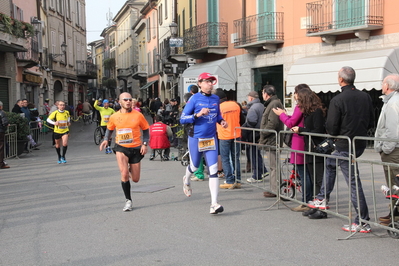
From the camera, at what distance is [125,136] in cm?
809

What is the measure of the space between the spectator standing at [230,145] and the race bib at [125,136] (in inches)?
91.1

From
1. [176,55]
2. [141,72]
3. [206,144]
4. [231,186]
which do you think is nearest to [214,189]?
[206,144]

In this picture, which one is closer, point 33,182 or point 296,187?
point 296,187

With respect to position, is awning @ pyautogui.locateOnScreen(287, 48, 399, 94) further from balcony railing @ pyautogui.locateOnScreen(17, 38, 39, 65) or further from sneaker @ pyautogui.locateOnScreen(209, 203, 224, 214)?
balcony railing @ pyautogui.locateOnScreen(17, 38, 39, 65)

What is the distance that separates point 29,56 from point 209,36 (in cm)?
1028

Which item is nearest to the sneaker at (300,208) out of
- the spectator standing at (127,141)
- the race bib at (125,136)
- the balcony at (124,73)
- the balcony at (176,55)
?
the spectator standing at (127,141)

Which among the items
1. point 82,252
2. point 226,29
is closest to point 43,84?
point 226,29

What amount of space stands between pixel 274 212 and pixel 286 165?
2.80 ft

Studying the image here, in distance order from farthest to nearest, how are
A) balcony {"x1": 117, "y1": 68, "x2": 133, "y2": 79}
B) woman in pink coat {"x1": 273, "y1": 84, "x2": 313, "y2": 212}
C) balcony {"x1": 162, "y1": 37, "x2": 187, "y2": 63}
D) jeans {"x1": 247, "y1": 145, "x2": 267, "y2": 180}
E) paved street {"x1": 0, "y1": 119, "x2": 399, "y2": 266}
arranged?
balcony {"x1": 117, "y1": 68, "x2": 133, "y2": 79} < balcony {"x1": 162, "y1": 37, "x2": 187, "y2": 63} < jeans {"x1": 247, "y1": 145, "x2": 267, "y2": 180} < woman in pink coat {"x1": 273, "y1": 84, "x2": 313, "y2": 212} < paved street {"x1": 0, "y1": 119, "x2": 399, "y2": 266}

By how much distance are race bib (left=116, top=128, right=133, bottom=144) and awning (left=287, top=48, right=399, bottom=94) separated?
10506 millimetres

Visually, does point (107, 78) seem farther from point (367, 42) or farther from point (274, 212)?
point (274, 212)

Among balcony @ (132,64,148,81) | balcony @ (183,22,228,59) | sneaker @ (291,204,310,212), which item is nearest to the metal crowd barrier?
sneaker @ (291,204,310,212)

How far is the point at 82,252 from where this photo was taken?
18.4 ft

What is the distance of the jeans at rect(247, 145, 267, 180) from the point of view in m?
9.25
